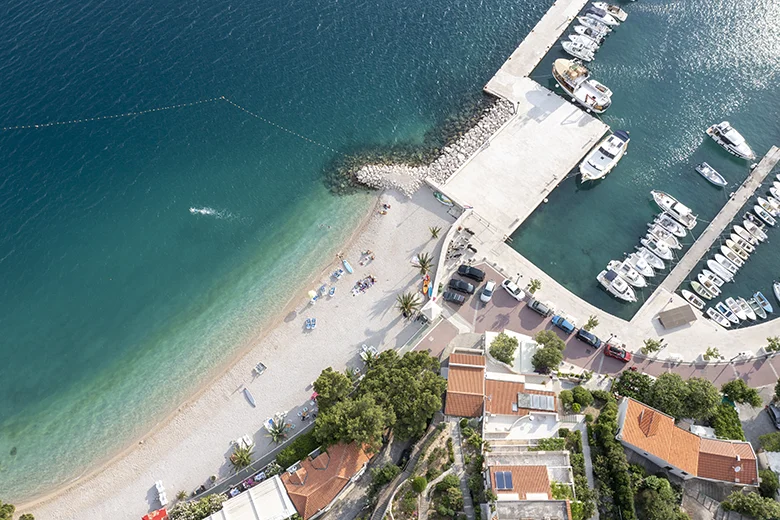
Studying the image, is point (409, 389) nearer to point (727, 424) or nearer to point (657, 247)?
point (727, 424)

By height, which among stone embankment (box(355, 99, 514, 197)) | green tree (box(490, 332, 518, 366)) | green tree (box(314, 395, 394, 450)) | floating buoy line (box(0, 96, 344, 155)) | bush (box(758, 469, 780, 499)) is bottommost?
bush (box(758, 469, 780, 499))

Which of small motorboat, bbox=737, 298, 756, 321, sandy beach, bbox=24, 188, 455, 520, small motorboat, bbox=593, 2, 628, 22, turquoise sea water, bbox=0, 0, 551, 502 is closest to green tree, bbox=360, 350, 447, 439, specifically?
sandy beach, bbox=24, 188, 455, 520

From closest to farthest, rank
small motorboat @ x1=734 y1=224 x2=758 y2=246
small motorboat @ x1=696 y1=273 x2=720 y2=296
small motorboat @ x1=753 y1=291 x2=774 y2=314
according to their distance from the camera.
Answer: small motorboat @ x1=753 y1=291 x2=774 y2=314, small motorboat @ x1=696 y1=273 x2=720 y2=296, small motorboat @ x1=734 y1=224 x2=758 y2=246

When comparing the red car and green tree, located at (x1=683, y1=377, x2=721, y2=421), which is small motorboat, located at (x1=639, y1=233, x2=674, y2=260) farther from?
green tree, located at (x1=683, y1=377, x2=721, y2=421)

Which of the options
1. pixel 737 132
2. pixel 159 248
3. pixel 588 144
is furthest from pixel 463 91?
pixel 159 248

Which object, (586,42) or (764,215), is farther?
(586,42)

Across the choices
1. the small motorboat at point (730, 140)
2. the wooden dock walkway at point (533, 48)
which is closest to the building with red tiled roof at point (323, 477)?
the wooden dock walkway at point (533, 48)

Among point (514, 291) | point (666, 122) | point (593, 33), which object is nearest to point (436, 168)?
point (514, 291)
